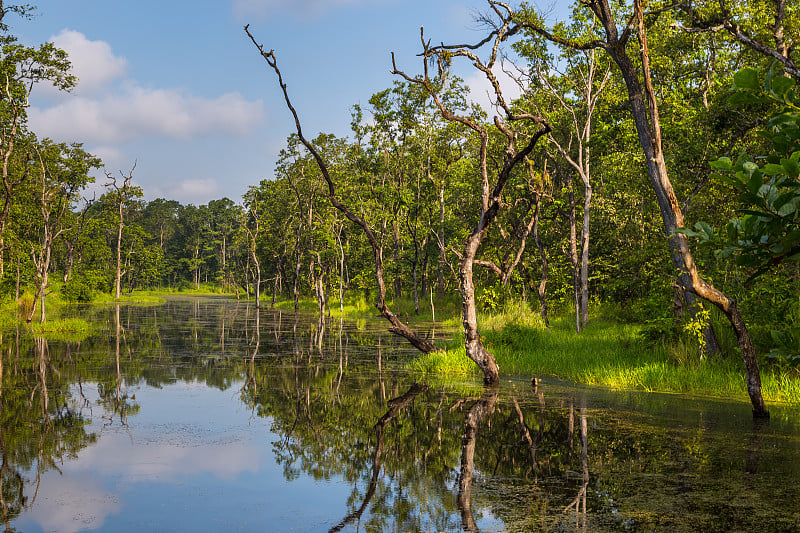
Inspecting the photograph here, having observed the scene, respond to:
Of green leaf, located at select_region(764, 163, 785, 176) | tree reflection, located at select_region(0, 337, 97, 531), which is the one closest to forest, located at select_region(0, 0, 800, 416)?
green leaf, located at select_region(764, 163, 785, 176)

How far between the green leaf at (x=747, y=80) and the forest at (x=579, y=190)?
0.02 m

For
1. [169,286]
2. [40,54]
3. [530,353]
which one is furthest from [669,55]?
[169,286]

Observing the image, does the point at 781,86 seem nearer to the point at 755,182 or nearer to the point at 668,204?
the point at 755,182

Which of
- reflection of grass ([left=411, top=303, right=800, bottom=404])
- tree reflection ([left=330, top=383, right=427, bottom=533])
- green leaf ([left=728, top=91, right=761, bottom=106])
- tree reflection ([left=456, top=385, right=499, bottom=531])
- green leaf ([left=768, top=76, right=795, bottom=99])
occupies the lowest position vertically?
tree reflection ([left=330, top=383, right=427, bottom=533])

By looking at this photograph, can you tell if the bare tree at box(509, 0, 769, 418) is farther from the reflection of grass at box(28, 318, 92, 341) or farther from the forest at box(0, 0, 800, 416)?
the reflection of grass at box(28, 318, 92, 341)

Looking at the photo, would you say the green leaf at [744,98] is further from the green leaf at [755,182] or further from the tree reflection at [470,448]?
the tree reflection at [470,448]

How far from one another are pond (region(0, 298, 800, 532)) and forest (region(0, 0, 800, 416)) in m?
2.22

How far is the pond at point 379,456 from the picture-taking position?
22.0ft

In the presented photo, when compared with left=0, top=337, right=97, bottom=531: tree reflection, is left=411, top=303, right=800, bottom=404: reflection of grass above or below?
above

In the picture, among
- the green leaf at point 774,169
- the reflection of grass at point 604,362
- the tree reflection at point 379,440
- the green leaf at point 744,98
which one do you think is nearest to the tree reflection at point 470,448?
the tree reflection at point 379,440

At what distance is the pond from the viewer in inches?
264

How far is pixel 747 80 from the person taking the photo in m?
3.52

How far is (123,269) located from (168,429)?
8441 centimetres

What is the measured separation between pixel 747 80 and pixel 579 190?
105ft
